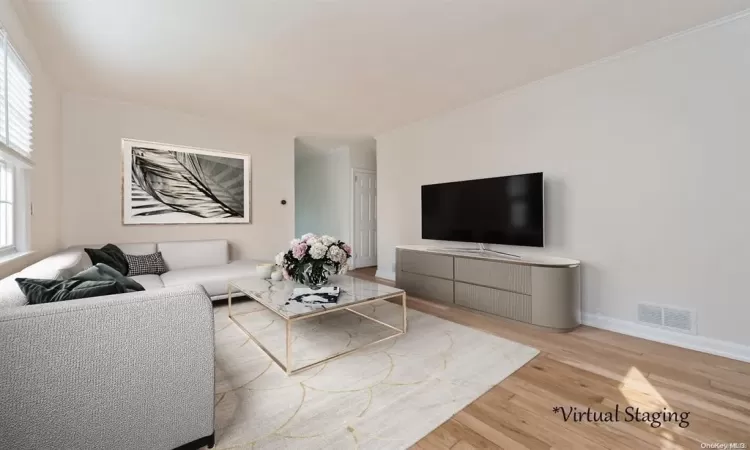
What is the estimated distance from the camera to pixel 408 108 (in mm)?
4000

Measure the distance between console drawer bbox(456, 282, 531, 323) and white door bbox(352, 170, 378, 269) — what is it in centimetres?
297

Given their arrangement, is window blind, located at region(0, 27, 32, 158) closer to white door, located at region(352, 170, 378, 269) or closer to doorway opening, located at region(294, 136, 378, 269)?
doorway opening, located at region(294, 136, 378, 269)

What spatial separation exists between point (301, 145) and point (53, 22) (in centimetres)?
368

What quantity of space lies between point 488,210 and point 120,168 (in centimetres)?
437

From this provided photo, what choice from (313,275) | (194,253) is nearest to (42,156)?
(194,253)

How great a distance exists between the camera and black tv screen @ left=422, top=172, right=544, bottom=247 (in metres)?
3.07

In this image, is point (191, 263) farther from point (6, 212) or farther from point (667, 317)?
point (667, 317)

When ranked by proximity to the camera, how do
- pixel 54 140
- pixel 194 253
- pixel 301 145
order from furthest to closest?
pixel 301 145
pixel 194 253
pixel 54 140

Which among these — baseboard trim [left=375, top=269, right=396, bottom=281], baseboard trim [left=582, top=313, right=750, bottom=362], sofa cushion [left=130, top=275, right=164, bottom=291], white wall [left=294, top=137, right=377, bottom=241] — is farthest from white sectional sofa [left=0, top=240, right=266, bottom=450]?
white wall [left=294, top=137, right=377, bottom=241]

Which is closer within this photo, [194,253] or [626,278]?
[626,278]

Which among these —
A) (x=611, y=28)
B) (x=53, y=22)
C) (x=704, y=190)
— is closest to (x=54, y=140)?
(x=53, y=22)

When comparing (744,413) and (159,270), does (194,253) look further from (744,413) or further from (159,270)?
(744,413)

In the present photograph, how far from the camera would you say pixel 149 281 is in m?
3.10

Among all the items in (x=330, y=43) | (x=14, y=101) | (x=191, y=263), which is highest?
(x=330, y=43)
